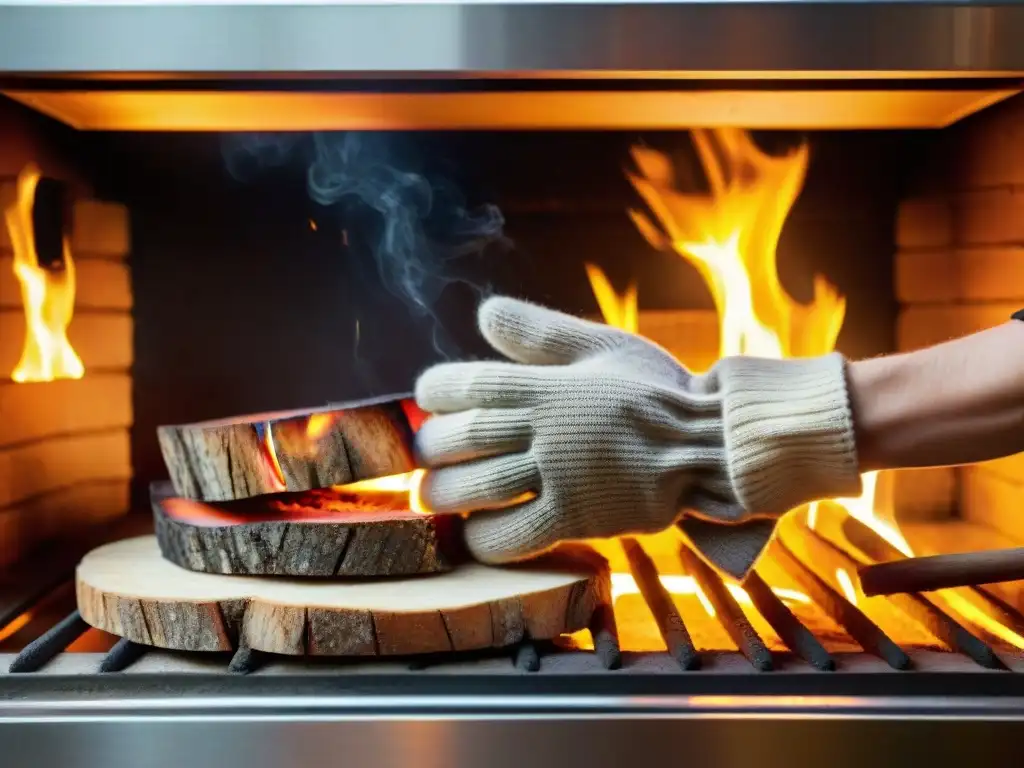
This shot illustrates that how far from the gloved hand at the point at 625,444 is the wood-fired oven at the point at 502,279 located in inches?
3.9

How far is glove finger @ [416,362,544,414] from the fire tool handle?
1.15 feet

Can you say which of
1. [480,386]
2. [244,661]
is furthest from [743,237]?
[244,661]

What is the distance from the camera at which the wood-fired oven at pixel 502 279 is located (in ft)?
2.25

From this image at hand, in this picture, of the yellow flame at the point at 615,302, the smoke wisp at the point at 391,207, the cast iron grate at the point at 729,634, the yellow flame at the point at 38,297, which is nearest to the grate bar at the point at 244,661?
the cast iron grate at the point at 729,634

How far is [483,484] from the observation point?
2.55 feet

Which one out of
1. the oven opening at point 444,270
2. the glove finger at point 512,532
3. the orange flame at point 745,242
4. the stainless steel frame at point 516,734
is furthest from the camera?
the orange flame at point 745,242

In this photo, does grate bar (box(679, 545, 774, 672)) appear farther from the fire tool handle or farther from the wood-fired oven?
the fire tool handle

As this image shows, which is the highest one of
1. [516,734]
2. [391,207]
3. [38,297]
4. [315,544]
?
[391,207]

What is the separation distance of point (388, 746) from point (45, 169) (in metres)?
0.78

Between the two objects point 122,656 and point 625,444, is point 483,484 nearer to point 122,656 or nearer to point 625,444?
point 625,444

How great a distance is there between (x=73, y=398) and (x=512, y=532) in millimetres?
663

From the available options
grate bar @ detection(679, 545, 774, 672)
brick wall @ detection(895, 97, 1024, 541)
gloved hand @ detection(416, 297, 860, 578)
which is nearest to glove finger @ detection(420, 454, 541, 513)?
gloved hand @ detection(416, 297, 860, 578)

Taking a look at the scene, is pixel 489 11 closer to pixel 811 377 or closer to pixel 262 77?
pixel 262 77

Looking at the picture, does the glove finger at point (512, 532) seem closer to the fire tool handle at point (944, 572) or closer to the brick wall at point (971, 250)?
the fire tool handle at point (944, 572)
